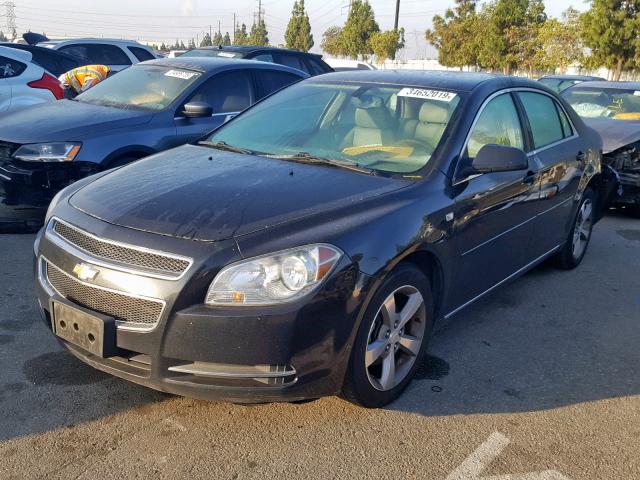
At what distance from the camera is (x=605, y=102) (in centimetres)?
890

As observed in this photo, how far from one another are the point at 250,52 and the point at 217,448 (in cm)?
876

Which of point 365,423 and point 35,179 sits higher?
point 35,179

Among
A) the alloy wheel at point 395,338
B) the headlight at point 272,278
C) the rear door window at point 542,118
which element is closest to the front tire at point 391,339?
the alloy wheel at point 395,338

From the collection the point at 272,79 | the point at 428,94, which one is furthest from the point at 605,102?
the point at 428,94

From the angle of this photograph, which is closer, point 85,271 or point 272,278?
point 272,278

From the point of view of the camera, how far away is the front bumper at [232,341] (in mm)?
2590

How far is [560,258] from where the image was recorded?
538cm

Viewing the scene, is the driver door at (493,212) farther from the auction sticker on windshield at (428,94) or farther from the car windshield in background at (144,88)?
the car windshield in background at (144,88)

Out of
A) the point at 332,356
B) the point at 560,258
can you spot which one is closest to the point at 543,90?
the point at 560,258

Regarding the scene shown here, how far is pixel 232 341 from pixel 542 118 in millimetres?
3186

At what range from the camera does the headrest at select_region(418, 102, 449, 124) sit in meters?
3.74

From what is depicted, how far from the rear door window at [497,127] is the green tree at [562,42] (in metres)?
33.1

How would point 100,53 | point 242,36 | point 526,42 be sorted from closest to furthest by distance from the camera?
point 100,53
point 526,42
point 242,36

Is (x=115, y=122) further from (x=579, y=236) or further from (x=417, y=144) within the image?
(x=579, y=236)
